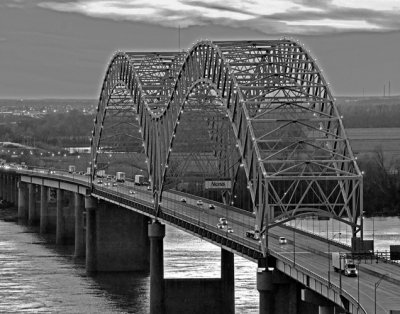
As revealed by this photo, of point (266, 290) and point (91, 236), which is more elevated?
point (266, 290)

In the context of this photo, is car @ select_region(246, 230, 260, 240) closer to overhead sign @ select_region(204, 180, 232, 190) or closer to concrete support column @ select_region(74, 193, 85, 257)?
overhead sign @ select_region(204, 180, 232, 190)

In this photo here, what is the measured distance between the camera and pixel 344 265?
7612cm

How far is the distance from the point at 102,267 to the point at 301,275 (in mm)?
63726

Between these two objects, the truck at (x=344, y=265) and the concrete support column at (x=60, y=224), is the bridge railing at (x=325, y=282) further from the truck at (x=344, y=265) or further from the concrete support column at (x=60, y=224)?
the concrete support column at (x=60, y=224)

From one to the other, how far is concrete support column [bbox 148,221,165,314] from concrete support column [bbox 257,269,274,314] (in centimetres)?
2449

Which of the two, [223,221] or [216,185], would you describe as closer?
[223,221]

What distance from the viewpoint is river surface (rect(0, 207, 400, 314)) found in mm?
109938

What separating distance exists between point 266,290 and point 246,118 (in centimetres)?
Result: 1404

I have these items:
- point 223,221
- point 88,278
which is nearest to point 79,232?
point 88,278

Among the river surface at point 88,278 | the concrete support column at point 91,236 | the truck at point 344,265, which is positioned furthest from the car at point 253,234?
the concrete support column at point 91,236

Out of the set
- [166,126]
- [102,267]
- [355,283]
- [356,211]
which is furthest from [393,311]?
[102,267]

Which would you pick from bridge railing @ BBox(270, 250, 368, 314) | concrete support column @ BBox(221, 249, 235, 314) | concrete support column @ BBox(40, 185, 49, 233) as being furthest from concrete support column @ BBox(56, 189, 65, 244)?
bridge railing @ BBox(270, 250, 368, 314)

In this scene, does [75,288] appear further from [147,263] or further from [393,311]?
[393,311]

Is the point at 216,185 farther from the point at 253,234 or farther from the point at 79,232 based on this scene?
the point at 79,232
